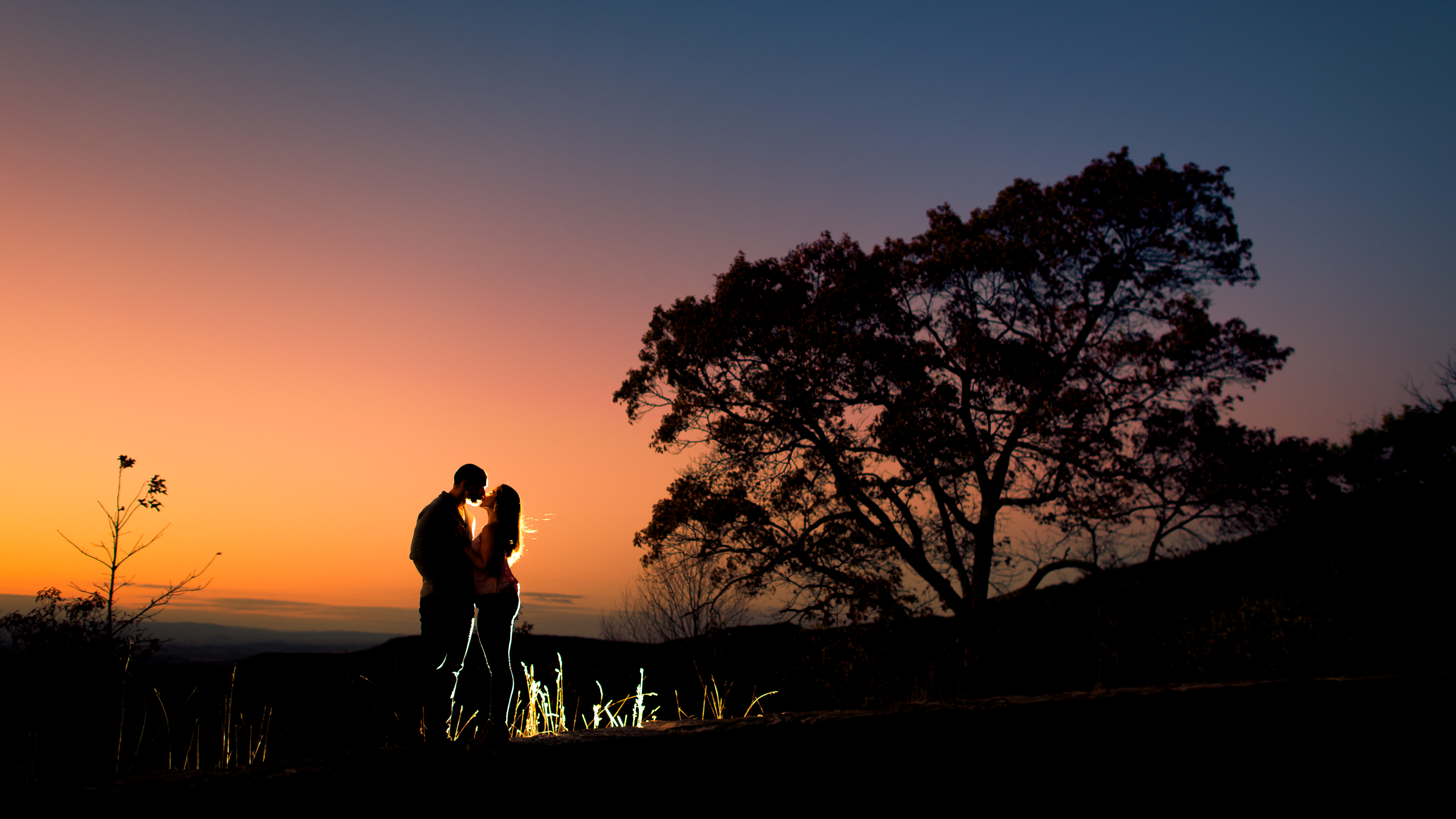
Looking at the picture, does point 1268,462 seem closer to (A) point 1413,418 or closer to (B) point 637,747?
(B) point 637,747

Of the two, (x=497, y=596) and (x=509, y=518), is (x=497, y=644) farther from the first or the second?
(x=509, y=518)

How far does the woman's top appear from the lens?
14.4ft

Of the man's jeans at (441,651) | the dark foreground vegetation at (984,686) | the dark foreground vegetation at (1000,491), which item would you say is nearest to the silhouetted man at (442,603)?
the man's jeans at (441,651)

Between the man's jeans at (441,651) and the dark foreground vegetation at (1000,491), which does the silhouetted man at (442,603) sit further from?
the dark foreground vegetation at (1000,491)

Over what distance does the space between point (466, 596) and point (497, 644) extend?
13.8 inches

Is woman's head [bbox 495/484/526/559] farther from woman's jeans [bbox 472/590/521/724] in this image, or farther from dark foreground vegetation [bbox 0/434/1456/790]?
dark foreground vegetation [bbox 0/434/1456/790]

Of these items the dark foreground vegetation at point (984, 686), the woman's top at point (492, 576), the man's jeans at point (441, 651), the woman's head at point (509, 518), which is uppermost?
the woman's head at point (509, 518)

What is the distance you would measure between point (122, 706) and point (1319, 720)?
23.5ft

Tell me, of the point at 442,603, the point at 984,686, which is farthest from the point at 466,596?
the point at 984,686

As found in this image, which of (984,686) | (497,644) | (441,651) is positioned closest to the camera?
(441,651)

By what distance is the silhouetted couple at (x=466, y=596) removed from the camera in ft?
13.4

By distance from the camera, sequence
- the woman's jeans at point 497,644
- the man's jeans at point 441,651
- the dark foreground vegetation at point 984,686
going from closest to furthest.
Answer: the dark foreground vegetation at point 984,686
the man's jeans at point 441,651
the woman's jeans at point 497,644

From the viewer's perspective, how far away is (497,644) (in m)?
4.36

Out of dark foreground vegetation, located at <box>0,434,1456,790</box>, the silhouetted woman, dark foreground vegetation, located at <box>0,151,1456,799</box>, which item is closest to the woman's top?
the silhouetted woman
